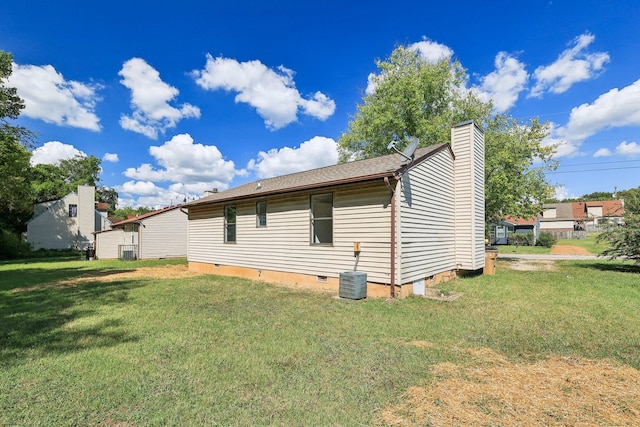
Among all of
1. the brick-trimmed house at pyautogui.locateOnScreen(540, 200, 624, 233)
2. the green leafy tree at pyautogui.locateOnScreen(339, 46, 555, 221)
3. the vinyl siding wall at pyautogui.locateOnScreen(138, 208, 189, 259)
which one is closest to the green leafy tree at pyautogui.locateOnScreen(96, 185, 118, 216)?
the vinyl siding wall at pyautogui.locateOnScreen(138, 208, 189, 259)

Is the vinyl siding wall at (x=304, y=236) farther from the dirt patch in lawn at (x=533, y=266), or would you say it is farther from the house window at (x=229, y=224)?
the dirt patch in lawn at (x=533, y=266)

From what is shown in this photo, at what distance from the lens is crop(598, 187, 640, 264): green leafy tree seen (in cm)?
1136

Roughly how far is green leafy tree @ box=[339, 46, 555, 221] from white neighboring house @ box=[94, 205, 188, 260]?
14.8 meters

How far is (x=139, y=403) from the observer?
2.73 meters

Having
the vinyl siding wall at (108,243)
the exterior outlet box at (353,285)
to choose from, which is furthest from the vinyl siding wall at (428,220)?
the vinyl siding wall at (108,243)

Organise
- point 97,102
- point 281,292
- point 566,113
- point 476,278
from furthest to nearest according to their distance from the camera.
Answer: point 566,113 → point 97,102 → point 476,278 → point 281,292

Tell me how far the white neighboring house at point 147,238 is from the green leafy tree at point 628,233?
926 inches

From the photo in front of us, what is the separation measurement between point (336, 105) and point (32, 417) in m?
22.4

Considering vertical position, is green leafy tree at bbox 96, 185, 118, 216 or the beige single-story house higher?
green leafy tree at bbox 96, 185, 118, 216

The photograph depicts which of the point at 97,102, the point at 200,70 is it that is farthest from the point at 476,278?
the point at 97,102

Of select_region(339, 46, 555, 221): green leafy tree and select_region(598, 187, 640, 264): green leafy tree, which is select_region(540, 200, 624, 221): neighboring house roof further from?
select_region(598, 187, 640, 264): green leafy tree

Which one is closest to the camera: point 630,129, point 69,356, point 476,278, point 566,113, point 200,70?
point 69,356

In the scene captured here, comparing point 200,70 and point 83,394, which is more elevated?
point 200,70

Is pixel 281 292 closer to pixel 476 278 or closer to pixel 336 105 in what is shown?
pixel 476 278
